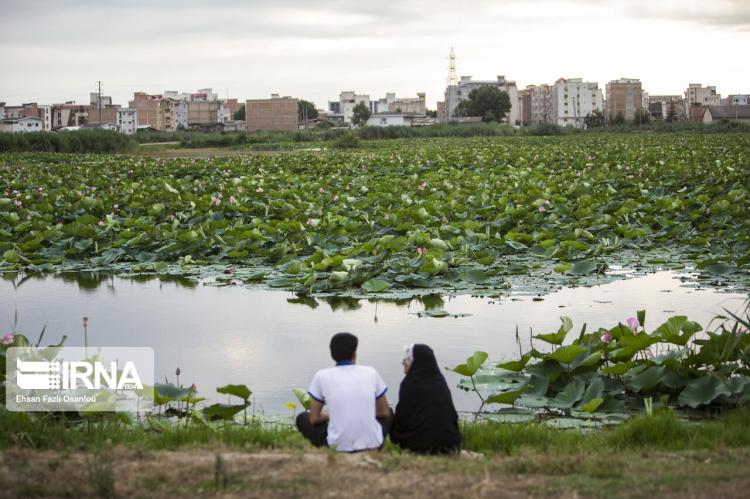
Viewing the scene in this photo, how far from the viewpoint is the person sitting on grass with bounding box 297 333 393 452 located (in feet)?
12.8

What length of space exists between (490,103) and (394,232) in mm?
86723

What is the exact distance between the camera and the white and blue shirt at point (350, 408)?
390 centimetres

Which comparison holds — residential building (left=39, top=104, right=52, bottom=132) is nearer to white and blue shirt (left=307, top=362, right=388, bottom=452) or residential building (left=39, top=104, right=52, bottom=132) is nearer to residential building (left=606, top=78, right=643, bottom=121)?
residential building (left=606, top=78, right=643, bottom=121)

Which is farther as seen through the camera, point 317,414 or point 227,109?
point 227,109

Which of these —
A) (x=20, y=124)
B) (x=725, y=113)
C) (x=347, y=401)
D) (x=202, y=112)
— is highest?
(x=202, y=112)

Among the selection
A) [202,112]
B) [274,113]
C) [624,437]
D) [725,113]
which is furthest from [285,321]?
[202,112]

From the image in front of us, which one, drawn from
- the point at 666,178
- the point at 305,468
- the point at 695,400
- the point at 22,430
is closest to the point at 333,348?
the point at 305,468

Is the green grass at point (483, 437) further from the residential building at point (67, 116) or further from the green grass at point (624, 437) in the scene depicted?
the residential building at point (67, 116)

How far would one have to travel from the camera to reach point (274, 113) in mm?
105062

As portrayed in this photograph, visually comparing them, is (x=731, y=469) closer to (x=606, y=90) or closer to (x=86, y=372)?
(x=86, y=372)

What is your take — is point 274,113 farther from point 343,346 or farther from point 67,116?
point 343,346

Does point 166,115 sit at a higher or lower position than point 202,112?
lower

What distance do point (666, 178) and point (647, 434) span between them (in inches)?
508

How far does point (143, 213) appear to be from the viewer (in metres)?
12.9
